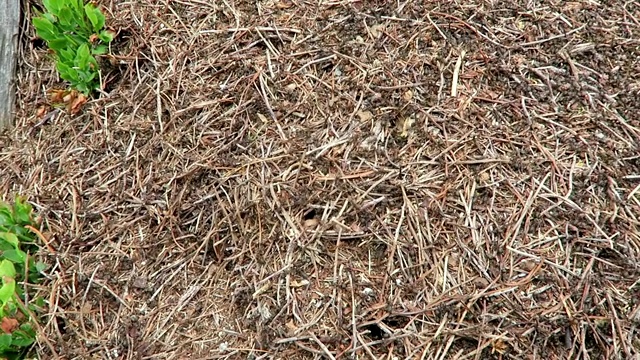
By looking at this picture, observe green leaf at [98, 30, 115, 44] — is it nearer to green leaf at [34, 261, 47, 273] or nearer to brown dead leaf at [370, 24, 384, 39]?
green leaf at [34, 261, 47, 273]

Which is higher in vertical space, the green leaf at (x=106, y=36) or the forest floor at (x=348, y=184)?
the green leaf at (x=106, y=36)

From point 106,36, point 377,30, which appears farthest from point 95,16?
point 377,30

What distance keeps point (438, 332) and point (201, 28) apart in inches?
64.0

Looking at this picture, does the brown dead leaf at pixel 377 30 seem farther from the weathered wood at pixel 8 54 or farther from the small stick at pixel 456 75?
the weathered wood at pixel 8 54

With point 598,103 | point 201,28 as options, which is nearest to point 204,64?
point 201,28

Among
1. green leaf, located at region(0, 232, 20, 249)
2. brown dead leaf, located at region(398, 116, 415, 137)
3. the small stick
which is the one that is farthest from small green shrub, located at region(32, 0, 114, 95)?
the small stick

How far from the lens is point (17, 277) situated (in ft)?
6.82

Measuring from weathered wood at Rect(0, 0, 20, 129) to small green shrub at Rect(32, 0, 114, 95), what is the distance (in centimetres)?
27

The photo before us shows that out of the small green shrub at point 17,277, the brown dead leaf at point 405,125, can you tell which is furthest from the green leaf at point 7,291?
the brown dead leaf at point 405,125

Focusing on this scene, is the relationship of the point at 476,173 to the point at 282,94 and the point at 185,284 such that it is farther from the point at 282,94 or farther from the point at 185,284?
the point at 185,284

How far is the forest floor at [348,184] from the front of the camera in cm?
181

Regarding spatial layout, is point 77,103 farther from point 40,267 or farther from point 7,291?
point 7,291

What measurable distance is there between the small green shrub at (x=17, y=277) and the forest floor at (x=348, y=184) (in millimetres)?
60

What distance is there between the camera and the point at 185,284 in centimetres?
200
